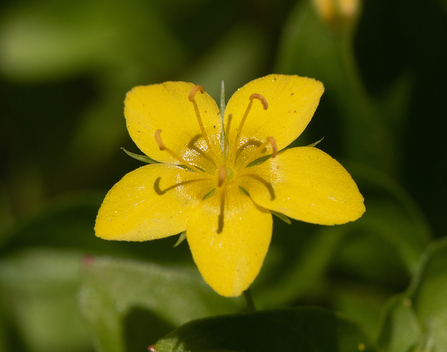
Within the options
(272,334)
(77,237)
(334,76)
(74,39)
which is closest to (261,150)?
(272,334)

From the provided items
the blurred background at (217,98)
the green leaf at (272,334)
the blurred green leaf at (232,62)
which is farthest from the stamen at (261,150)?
the blurred green leaf at (232,62)

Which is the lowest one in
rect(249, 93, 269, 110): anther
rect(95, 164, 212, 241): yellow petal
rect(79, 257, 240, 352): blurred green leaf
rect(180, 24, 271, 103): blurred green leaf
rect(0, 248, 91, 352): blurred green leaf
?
rect(0, 248, 91, 352): blurred green leaf

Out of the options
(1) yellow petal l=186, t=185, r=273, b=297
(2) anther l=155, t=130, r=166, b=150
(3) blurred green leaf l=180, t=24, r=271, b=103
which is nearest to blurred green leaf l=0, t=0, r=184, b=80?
(3) blurred green leaf l=180, t=24, r=271, b=103

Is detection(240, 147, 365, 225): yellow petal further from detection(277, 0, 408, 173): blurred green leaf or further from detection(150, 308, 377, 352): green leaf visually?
detection(277, 0, 408, 173): blurred green leaf

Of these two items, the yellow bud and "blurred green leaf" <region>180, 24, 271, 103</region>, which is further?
"blurred green leaf" <region>180, 24, 271, 103</region>

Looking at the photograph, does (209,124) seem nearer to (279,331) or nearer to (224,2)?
(279,331)

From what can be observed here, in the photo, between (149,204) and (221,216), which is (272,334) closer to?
(221,216)

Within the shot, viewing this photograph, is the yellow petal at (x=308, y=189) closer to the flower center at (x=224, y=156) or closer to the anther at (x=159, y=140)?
the flower center at (x=224, y=156)

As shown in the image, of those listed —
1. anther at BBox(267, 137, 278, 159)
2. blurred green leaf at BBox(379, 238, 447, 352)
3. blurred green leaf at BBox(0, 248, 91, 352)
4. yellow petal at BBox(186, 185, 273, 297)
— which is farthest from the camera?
blurred green leaf at BBox(0, 248, 91, 352)
